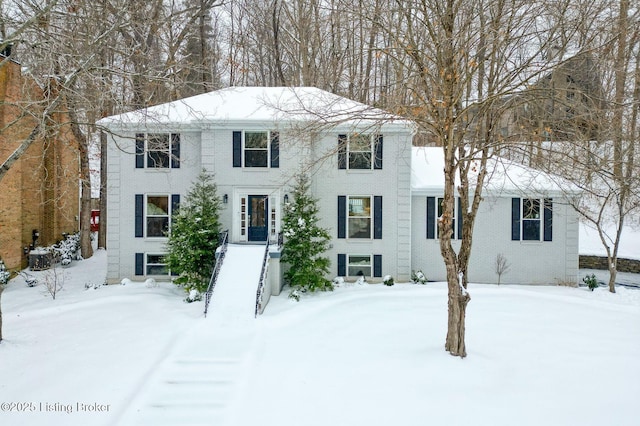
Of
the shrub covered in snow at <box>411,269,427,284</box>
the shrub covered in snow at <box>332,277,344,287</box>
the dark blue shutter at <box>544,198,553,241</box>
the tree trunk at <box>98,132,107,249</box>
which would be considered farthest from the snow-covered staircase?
the tree trunk at <box>98,132,107,249</box>

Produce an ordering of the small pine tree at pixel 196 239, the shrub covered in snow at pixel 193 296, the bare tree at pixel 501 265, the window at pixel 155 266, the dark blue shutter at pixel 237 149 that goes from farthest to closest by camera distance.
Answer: the bare tree at pixel 501 265
the window at pixel 155 266
the dark blue shutter at pixel 237 149
the small pine tree at pixel 196 239
the shrub covered in snow at pixel 193 296

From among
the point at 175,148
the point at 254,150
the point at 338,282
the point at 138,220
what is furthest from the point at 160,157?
the point at 338,282

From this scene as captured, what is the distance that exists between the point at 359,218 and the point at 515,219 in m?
6.02

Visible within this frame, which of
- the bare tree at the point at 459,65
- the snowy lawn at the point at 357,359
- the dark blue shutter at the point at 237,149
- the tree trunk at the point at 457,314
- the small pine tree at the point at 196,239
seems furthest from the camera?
the dark blue shutter at the point at 237,149

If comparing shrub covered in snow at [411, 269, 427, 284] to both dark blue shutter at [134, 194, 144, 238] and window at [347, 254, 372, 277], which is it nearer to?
window at [347, 254, 372, 277]

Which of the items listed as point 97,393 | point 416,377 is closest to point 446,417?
point 416,377

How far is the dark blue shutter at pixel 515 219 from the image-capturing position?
49.7 ft

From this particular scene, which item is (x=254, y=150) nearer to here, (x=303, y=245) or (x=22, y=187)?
(x=303, y=245)

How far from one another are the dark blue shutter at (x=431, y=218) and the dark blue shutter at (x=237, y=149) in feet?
24.0

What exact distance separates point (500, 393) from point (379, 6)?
765 centimetres

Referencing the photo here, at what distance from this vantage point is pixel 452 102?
7168 millimetres

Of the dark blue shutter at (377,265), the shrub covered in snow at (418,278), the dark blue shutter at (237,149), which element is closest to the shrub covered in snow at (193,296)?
the dark blue shutter at (237,149)

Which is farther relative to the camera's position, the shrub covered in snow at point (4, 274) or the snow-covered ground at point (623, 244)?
the snow-covered ground at point (623, 244)

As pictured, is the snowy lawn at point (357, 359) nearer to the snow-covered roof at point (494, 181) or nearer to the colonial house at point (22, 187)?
the colonial house at point (22, 187)
